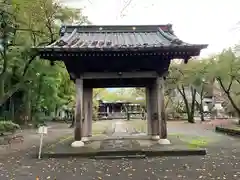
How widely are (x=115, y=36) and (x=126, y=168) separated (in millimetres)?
6609

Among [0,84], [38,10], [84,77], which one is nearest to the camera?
[84,77]

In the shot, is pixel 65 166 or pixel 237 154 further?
pixel 237 154

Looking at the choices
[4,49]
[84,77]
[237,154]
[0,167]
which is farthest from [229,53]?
[0,167]

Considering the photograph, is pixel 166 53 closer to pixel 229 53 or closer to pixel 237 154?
pixel 237 154

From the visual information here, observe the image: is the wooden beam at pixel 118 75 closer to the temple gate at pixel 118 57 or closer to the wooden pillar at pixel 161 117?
the temple gate at pixel 118 57

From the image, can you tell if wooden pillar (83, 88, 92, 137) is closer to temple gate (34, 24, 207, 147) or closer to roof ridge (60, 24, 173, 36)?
temple gate (34, 24, 207, 147)

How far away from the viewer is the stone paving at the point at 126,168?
250 inches

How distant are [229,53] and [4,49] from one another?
13.7 metres

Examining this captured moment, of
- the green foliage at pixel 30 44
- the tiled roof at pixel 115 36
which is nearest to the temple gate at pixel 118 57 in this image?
the tiled roof at pixel 115 36

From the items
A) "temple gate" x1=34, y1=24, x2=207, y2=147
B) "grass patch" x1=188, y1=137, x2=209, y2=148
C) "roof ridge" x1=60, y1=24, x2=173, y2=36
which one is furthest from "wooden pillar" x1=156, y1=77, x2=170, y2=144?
"roof ridge" x1=60, y1=24, x2=173, y2=36

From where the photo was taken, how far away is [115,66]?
10.6 meters

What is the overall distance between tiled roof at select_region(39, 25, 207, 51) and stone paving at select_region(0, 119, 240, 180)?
3.82 meters

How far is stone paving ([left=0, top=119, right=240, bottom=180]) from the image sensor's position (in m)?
6.36

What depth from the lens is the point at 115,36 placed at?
12.1 meters
